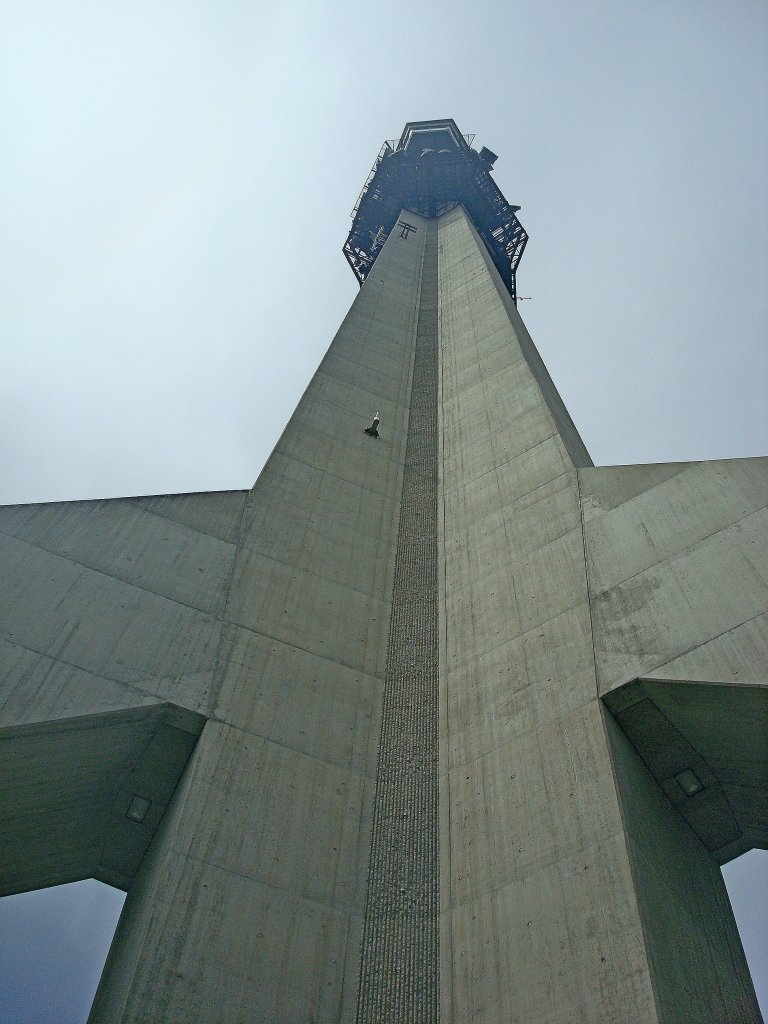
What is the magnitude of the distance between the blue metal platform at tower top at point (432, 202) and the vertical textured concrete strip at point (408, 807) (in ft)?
98.5

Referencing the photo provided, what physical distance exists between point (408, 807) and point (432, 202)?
38.4 meters

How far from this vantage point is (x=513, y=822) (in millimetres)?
8430

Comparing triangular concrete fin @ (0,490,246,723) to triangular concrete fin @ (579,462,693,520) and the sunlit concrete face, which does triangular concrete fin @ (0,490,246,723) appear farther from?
triangular concrete fin @ (579,462,693,520)

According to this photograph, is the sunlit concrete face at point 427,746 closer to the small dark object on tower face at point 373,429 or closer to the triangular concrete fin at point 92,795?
the triangular concrete fin at point 92,795

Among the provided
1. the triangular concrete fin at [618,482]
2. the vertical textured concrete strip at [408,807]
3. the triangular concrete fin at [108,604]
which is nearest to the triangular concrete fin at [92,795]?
the triangular concrete fin at [108,604]

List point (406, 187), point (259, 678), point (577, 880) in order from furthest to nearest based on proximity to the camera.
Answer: point (406, 187) < point (259, 678) < point (577, 880)

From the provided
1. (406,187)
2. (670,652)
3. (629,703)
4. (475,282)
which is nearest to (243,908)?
(629,703)

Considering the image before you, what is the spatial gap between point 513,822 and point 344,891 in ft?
7.42

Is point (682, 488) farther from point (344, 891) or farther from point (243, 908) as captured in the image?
point (243, 908)

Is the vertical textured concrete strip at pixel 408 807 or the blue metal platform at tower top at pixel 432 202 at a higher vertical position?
the blue metal platform at tower top at pixel 432 202

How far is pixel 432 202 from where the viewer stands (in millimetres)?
40750

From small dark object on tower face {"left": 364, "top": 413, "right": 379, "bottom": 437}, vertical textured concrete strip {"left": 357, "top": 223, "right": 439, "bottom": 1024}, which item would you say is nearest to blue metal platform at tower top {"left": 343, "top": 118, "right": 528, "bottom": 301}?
small dark object on tower face {"left": 364, "top": 413, "right": 379, "bottom": 437}

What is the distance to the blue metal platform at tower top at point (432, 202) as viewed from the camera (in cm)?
4094

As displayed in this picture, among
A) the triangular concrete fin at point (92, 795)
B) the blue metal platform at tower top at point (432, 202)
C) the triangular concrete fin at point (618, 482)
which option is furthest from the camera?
the blue metal platform at tower top at point (432, 202)
